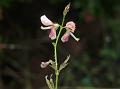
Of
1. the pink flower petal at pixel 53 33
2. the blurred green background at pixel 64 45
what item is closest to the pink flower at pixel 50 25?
the pink flower petal at pixel 53 33

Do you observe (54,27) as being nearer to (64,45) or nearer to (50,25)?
(50,25)

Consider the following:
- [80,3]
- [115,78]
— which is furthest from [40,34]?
[115,78]

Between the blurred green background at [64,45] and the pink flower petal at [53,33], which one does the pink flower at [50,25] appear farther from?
the blurred green background at [64,45]

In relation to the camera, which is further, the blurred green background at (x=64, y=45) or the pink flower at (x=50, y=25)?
the blurred green background at (x=64, y=45)

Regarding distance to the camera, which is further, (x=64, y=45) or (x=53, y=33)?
(x=64, y=45)

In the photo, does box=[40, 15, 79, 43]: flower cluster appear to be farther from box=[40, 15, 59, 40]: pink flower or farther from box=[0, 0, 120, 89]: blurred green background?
box=[0, 0, 120, 89]: blurred green background

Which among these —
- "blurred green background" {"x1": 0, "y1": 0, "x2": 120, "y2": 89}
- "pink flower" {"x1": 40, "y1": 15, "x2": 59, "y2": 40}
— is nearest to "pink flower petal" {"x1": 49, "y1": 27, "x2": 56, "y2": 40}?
"pink flower" {"x1": 40, "y1": 15, "x2": 59, "y2": 40}

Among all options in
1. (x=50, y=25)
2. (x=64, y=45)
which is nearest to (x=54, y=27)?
(x=50, y=25)

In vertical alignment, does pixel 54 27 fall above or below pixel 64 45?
below
